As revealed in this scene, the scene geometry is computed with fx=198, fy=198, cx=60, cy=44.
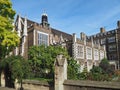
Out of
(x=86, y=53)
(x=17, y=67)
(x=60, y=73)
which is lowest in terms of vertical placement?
(x=60, y=73)

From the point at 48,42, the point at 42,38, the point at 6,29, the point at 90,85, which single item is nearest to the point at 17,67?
the point at 6,29

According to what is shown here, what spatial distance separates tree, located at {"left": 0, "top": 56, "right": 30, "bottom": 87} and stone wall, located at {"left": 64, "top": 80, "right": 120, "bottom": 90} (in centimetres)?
786

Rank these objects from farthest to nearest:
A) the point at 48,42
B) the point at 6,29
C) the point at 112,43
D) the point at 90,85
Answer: the point at 112,43 < the point at 48,42 < the point at 6,29 < the point at 90,85

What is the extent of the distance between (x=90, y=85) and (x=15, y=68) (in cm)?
1071

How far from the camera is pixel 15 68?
21594 millimetres

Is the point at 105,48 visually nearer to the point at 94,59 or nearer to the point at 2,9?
the point at 94,59

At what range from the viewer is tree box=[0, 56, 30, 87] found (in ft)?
70.8

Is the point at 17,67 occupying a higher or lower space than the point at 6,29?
lower

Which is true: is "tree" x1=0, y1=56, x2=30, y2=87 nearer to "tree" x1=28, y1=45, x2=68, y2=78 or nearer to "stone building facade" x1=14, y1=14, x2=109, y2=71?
"tree" x1=28, y1=45, x2=68, y2=78

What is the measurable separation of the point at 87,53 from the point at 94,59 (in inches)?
146

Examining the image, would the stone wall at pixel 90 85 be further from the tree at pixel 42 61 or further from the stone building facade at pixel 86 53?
the stone building facade at pixel 86 53

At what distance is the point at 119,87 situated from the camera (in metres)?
11.7

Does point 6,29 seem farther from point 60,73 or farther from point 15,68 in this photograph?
point 60,73

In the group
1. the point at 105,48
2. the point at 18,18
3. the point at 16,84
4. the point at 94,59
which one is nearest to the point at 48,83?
the point at 16,84
